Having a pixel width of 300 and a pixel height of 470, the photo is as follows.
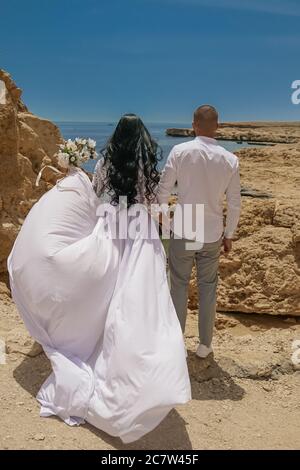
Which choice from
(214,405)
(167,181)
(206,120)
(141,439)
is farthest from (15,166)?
(141,439)

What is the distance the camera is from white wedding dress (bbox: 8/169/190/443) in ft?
11.1

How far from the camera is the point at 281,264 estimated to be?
20.4 ft

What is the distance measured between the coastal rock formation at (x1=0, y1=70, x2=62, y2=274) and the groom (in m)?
2.76

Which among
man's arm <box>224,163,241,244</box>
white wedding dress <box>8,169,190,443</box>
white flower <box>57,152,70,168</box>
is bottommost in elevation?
white wedding dress <box>8,169,190,443</box>

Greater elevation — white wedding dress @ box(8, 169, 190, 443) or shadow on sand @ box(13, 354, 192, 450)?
white wedding dress @ box(8, 169, 190, 443)

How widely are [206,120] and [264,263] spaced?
2579 millimetres

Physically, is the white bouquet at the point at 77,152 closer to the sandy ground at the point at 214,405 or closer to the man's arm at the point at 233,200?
the man's arm at the point at 233,200

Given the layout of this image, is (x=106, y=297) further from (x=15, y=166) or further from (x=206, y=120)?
(x=15, y=166)

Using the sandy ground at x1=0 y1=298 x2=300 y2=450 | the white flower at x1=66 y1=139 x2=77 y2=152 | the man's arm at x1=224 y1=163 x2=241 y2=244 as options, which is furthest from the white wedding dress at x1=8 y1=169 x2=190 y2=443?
the man's arm at x1=224 y1=163 x2=241 y2=244

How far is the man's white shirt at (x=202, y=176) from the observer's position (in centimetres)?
416

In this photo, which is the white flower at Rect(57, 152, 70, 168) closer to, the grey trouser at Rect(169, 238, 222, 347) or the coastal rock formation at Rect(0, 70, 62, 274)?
the grey trouser at Rect(169, 238, 222, 347)

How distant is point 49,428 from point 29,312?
2.85ft
